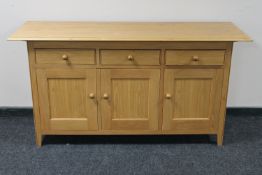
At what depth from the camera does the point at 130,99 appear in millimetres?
2258

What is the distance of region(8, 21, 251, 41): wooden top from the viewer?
2.08 metres

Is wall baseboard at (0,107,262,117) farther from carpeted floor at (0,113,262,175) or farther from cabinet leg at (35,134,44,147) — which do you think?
cabinet leg at (35,134,44,147)

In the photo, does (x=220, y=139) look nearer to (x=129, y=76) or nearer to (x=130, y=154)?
(x=130, y=154)

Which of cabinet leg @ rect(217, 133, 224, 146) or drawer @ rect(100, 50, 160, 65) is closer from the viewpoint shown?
drawer @ rect(100, 50, 160, 65)

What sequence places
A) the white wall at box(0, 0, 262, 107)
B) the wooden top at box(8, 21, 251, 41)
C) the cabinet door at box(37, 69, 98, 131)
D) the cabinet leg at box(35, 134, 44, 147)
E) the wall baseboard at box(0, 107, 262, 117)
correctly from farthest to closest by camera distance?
the wall baseboard at box(0, 107, 262, 117) → the white wall at box(0, 0, 262, 107) → the cabinet leg at box(35, 134, 44, 147) → the cabinet door at box(37, 69, 98, 131) → the wooden top at box(8, 21, 251, 41)

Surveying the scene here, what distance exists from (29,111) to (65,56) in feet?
2.71

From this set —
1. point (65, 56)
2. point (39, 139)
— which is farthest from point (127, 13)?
point (39, 139)

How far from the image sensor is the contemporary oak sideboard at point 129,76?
6.93 feet

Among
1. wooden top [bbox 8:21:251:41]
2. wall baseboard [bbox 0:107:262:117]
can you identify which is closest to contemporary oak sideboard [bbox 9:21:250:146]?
wooden top [bbox 8:21:251:41]

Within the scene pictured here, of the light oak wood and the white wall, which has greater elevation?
the white wall

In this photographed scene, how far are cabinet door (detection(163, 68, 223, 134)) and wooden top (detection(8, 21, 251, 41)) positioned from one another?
0.21m

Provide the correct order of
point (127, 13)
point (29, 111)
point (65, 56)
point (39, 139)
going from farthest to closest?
point (29, 111) < point (127, 13) < point (39, 139) < point (65, 56)

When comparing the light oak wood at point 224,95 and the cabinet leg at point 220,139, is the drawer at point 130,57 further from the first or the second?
the cabinet leg at point 220,139

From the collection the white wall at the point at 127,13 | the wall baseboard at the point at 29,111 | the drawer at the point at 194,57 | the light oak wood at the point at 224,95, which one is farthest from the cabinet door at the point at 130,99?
the wall baseboard at the point at 29,111
